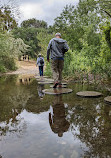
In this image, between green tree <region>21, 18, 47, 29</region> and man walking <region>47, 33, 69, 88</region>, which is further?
green tree <region>21, 18, 47, 29</region>

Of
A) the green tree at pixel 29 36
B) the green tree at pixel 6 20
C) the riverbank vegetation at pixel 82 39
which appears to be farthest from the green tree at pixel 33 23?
the green tree at pixel 6 20

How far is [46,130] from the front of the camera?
3188 millimetres

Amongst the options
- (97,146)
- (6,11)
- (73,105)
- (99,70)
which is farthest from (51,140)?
(6,11)

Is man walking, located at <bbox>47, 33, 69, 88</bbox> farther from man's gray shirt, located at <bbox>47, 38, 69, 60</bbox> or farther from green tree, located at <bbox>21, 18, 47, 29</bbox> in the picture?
green tree, located at <bbox>21, 18, 47, 29</bbox>

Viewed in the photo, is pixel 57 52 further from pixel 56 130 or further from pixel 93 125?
pixel 56 130

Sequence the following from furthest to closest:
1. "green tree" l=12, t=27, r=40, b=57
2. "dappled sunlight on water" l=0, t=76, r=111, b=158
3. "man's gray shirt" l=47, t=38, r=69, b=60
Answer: "green tree" l=12, t=27, r=40, b=57, "man's gray shirt" l=47, t=38, r=69, b=60, "dappled sunlight on water" l=0, t=76, r=111, b=158

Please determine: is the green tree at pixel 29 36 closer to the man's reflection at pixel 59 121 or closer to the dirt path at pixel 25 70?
the dirt path at pixel 25 70

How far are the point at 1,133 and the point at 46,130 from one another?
2.39 ft

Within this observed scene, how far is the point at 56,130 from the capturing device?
3170 mm

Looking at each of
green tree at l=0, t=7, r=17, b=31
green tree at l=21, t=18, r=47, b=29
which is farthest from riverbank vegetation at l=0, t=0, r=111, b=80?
green tree at l=21, t=18, r=47, b=29

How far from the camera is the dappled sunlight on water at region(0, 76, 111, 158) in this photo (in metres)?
2.41

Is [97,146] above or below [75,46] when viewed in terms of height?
below

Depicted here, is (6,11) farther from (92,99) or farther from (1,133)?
(1,133)

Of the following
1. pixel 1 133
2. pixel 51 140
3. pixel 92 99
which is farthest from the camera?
pixel 92 99
